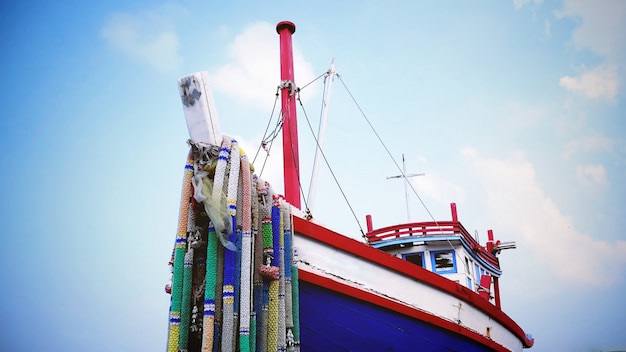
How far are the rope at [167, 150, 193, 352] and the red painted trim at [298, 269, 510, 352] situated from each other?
1399 millimetres

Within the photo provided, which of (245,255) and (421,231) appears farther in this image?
(421,231)

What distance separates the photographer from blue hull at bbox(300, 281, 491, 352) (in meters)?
5.44

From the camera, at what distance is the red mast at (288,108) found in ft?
22.9

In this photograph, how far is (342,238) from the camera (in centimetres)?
582

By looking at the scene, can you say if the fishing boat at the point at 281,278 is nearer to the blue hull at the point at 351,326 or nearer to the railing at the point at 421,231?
the blue hull at the point at 351,326

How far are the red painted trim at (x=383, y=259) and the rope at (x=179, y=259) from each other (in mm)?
1357

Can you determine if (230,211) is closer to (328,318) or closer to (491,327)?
(328,318)

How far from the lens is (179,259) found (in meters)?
4.30

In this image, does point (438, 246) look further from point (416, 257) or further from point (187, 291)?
point (187, 291)

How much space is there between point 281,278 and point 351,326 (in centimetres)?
154

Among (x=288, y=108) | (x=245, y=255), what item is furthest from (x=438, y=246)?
(x=245, y=255)

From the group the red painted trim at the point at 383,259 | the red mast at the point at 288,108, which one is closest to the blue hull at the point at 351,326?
the red painted trim at the point at 383,259

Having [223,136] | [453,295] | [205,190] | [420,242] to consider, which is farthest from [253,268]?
[420,242]

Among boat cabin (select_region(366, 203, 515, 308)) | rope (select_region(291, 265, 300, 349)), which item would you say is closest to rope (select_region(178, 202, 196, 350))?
rope (select_region(291, 265, 300, 349))
